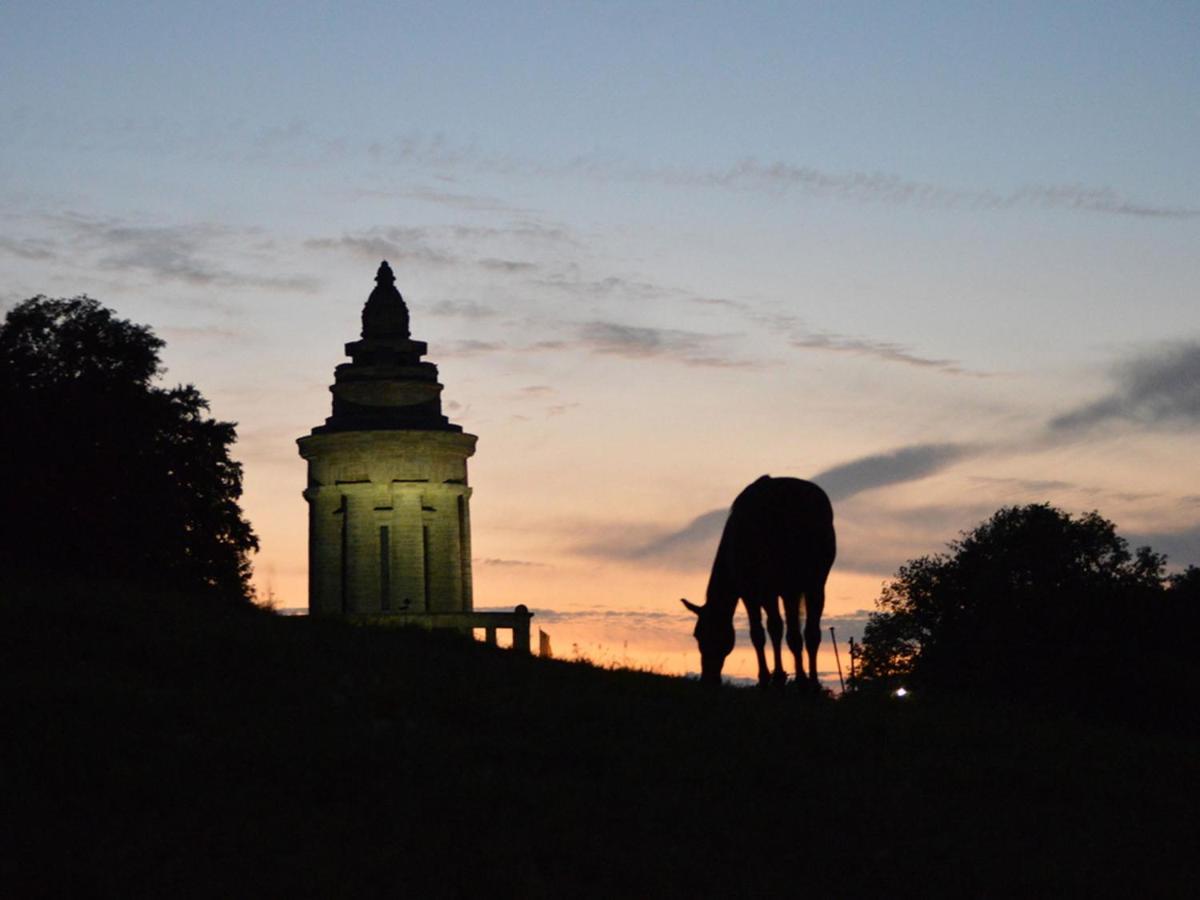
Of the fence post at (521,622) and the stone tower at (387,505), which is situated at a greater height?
the stone tower at (387,505)

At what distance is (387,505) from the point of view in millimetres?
98375

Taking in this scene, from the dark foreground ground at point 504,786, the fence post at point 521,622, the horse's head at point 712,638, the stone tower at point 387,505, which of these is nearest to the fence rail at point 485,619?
the fence post at point 521,622

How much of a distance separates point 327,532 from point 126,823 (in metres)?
86.3

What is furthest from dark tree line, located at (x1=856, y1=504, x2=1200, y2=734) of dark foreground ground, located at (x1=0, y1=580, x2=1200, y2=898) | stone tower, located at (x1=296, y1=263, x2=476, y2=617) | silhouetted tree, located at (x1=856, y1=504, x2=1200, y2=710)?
stone tower, located at (x1=296, y1=263, x2=476, y2=617)

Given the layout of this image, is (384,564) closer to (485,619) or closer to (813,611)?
(485,619)

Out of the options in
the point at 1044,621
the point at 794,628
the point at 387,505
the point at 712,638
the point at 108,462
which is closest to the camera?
the point at 794,628

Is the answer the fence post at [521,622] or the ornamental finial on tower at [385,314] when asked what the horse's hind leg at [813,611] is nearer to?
the fence post at [521,622]

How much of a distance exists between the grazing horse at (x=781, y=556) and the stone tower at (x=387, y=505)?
6989 cm

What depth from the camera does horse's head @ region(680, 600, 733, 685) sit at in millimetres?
30188

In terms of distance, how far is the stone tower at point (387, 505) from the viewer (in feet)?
324

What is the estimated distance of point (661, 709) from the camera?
2203 centimetres

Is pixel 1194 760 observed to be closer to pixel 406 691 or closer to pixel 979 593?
pixel 406 691

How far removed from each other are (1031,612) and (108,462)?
33.2 metres

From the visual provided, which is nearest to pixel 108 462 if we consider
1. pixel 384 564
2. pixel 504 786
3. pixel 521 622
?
pixel 521 622
